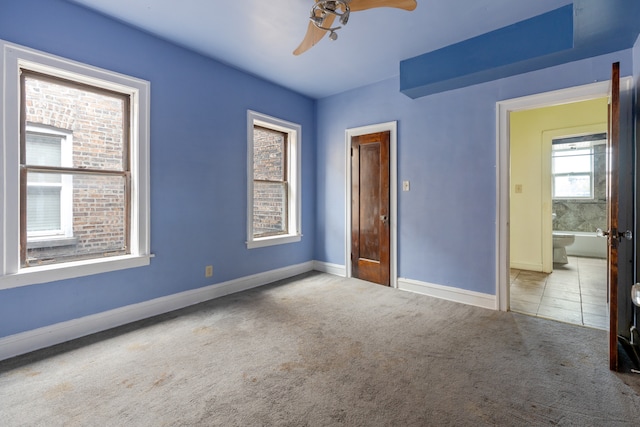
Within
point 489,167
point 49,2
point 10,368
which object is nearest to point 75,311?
point 10,368

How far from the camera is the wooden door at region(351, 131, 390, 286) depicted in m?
4.00

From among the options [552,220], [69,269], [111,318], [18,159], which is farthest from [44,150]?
[552,220]

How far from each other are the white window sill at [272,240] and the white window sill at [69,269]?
49.0 inches

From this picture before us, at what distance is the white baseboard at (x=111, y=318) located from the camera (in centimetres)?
222

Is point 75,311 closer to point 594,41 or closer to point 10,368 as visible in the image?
point 10,368

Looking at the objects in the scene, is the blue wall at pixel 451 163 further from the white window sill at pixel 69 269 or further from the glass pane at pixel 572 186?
the glass pane at pixel 572 186

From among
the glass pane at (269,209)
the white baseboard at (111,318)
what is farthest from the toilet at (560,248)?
the white baseboard at (111,318)

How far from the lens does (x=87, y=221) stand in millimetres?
2625

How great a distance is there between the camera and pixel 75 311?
2469 millimetres

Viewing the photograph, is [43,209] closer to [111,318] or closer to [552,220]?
[111,318]

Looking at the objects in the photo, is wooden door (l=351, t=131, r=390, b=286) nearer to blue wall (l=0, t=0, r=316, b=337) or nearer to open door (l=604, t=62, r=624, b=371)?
blue wall (l=0, t=0, r=316, b=337)

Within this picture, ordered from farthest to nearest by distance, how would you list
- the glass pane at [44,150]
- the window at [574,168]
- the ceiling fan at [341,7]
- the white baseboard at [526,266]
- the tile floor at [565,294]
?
the window at [574,168]
the white baseboard at [526,266]
the tile floor at [565,294]
the glass pane at [44,150]
the ceiling fan at [341,7]

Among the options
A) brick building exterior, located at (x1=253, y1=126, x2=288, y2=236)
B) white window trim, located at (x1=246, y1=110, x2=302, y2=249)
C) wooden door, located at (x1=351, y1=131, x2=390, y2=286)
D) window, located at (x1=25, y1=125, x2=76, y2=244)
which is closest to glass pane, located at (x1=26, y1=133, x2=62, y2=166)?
window, located at (x1=25, y1=125, x2=76, y2=244)

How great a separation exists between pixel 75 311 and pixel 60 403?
3.23ft
